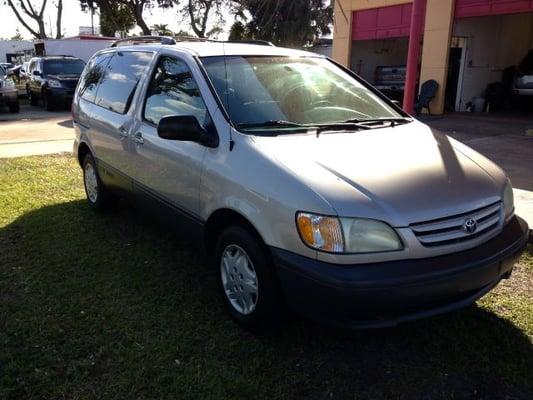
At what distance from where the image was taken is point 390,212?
2.55 metres

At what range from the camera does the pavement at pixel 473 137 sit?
Result: 6.99 metres

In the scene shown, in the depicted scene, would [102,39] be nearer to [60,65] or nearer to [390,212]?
[60,65]

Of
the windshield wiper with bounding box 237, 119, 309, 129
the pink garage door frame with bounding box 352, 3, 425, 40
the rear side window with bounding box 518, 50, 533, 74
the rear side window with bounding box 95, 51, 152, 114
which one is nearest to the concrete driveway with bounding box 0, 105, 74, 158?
the rear side window with bounding box 95, 51, 152, 114

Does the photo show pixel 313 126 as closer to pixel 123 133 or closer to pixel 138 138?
pixel 138 138

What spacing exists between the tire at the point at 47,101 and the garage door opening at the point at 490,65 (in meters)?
13.2

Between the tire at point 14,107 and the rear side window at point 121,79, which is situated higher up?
the rear side window at point 121,79

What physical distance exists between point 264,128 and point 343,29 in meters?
15.9

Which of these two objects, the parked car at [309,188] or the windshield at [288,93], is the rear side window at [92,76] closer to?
the parked car at [309,188]

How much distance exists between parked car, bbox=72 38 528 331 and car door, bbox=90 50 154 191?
0.05 metres

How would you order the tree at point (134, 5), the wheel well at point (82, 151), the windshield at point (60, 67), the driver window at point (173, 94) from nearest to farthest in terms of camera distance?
the driver window at point (173, 94) < the wheel well at point (82, 151) < the windshield at point (60, 67) < the tree at point (134, 5)

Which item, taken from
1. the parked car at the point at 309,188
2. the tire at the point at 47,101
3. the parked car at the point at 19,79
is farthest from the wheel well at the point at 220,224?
the parked car at the point at 19,79

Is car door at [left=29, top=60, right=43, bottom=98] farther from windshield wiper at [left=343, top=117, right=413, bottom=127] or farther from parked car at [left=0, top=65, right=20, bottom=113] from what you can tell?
windshield wiper at [left=343, top=117, right=413, bottom=127]

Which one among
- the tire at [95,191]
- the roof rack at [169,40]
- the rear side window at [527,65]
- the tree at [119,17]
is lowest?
the tire at [95,191]

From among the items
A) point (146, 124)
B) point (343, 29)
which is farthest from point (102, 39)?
point (146, 124)
